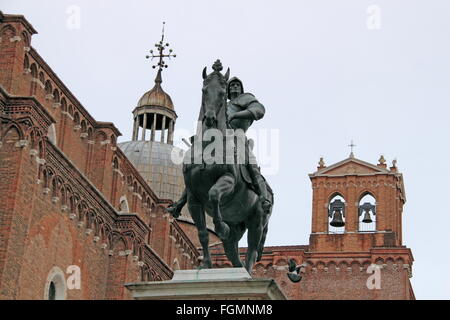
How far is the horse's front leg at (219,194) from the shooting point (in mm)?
9359

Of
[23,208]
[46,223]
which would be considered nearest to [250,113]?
[23,208]

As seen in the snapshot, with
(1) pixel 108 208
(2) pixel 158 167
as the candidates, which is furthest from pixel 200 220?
(2) pixel 158 167

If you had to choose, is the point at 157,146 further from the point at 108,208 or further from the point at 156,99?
the point at 108,208

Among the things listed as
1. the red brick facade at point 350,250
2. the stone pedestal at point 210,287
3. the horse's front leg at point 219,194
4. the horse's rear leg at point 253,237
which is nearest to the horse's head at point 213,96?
the horse's front leg at point 219,194

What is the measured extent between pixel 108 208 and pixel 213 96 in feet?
61.0

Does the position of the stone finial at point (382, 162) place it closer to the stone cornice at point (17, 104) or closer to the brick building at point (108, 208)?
the brick building at point (108, 208)

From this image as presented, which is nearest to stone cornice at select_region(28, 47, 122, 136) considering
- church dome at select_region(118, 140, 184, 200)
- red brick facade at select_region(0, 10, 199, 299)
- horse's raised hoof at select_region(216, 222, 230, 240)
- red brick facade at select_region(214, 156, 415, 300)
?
red brick facade at select_region(0, 10, 199, 299)

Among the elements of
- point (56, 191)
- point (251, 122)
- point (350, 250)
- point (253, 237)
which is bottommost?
point (253, 237)

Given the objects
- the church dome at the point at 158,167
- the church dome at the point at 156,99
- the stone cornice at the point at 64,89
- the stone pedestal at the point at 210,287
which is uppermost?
the church dome at the point at 156,99

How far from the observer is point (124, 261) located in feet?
92.8

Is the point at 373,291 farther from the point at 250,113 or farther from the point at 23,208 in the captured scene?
the point at 250,113

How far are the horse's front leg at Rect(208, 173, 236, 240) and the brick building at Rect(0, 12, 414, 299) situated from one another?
1161cm

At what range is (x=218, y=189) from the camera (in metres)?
9.41
